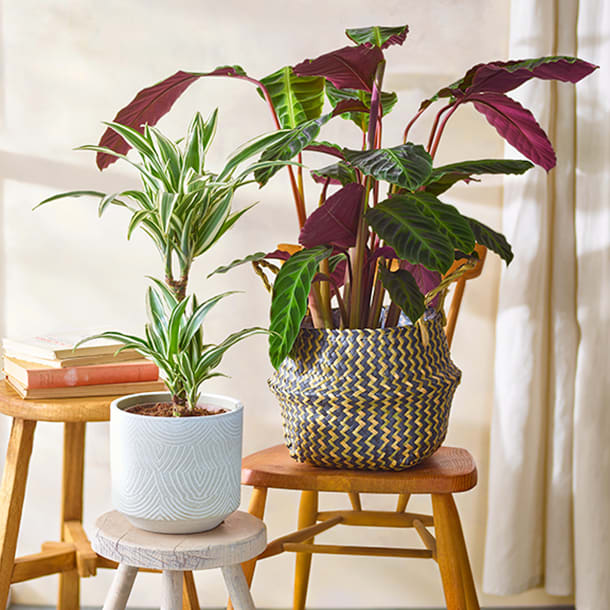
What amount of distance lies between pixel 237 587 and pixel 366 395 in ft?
1.17

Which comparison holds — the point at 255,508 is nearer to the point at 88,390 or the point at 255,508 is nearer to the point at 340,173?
the point at 88,390

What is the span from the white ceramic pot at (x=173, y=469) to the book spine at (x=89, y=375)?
45 cm

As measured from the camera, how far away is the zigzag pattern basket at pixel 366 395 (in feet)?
4.13

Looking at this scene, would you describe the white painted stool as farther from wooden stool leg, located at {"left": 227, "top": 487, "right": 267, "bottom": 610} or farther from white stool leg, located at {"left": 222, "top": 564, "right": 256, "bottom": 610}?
wooden stool leg, located at {"left": 227, "top": 487, "right": 267, "bottom": 610}

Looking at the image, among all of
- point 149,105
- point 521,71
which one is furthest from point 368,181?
point 149,105

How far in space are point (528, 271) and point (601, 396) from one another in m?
0.35

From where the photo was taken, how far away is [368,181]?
1.31 metres

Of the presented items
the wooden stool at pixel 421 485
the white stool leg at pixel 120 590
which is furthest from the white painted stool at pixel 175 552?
the wooden stool at pixel 421 485

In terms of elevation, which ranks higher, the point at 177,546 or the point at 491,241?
the point at 491,241

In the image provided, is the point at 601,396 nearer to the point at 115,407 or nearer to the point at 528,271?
the point at 528,271

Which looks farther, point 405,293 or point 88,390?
point 88,390

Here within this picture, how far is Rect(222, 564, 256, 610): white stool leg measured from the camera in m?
1.10

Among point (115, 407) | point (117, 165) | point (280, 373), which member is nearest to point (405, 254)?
point (280, 373)

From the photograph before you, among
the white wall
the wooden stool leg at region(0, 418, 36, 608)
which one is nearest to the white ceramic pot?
the wooden stool leg at region(0, 418, 36, 608)
